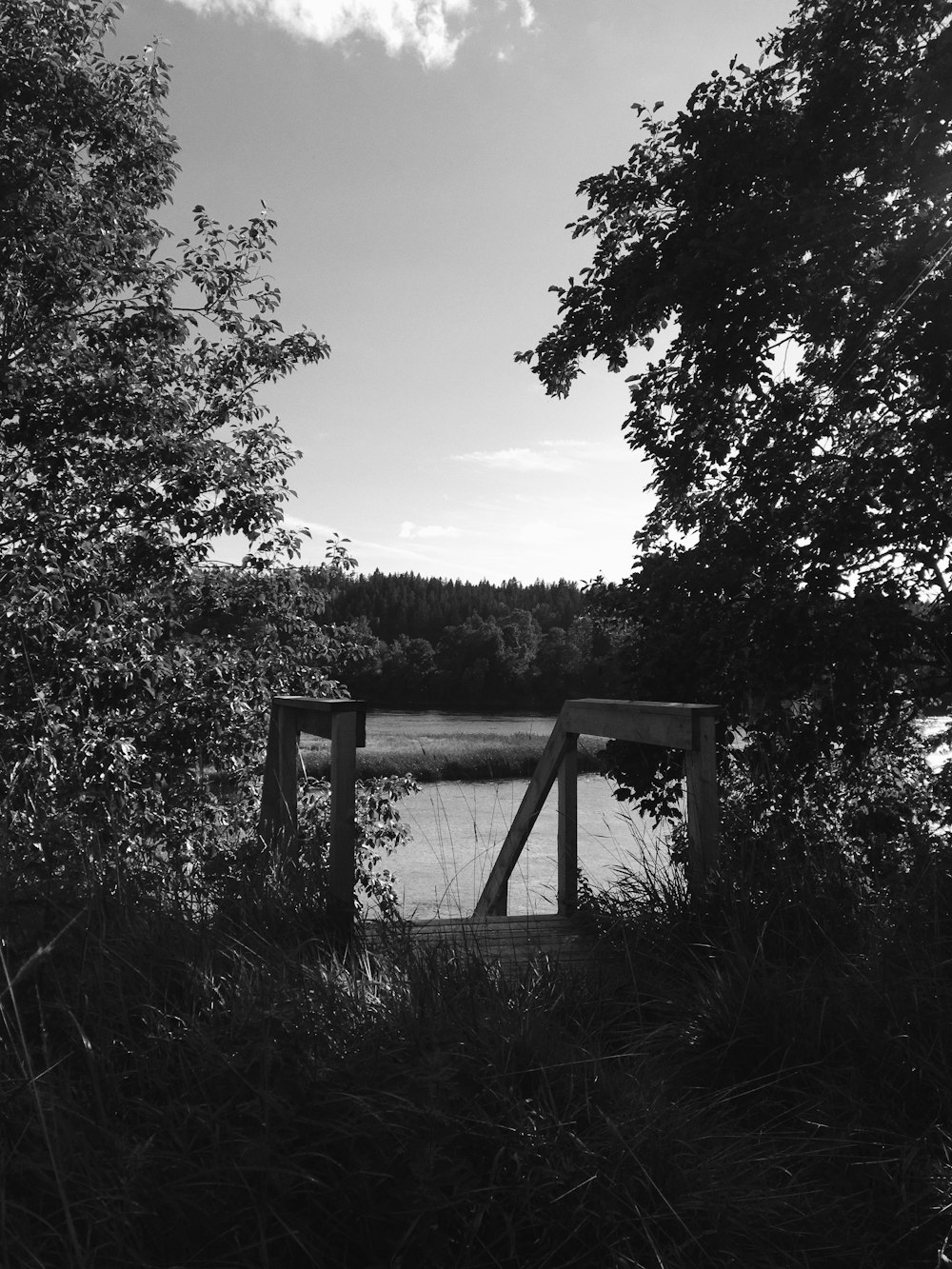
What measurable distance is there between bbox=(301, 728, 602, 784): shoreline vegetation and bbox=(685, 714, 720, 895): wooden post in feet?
51.9

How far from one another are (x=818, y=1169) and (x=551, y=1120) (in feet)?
1.86

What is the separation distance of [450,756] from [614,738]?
60.8 ft

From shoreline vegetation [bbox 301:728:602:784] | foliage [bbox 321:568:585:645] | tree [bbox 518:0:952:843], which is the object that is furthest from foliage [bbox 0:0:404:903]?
foliage [bbox 321:568:585:645]

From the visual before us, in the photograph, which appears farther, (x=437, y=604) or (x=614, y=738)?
(x=437, y=604)

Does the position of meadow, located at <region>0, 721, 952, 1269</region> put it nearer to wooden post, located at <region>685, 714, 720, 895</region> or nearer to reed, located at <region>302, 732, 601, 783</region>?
wooden post, located at <region>685, 714, 720, 895</region>

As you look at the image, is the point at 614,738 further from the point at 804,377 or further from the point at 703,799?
the point at 804,377

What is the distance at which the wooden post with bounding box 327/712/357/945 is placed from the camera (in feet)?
10.5

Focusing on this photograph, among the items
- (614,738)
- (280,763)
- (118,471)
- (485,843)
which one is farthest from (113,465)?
(485,843)

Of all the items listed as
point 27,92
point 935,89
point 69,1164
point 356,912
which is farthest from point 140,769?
point 935,89

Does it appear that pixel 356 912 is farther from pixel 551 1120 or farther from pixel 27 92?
pixel 27 92

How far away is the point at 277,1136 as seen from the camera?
1.57 meters

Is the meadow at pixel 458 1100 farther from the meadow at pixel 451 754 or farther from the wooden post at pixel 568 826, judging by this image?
the meadow at pixel 451 754

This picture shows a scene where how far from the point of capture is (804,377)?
7.11 metres

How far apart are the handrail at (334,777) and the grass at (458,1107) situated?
770 mm
